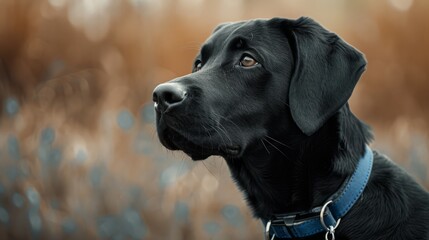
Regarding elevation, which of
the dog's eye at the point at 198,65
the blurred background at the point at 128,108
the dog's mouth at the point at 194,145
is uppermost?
the dog's eye at the point at 198,65

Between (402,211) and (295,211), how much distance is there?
0.44m

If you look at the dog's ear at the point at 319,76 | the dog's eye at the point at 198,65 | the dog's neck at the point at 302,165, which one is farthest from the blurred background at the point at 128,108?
the dog's ear at the point at 319,76

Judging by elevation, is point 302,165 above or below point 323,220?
above

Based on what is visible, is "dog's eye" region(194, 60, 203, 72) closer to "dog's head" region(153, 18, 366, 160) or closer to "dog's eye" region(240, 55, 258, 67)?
"dog's head" region(153, 18, 366, 160)

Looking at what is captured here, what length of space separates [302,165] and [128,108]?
2.56 meters

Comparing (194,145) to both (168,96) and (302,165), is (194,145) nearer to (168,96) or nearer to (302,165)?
(168,96)

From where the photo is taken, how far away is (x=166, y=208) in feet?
16.2

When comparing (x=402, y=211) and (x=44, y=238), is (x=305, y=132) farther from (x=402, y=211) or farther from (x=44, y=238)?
(x=44, y=238)

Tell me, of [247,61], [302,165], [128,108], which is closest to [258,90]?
[247,61]

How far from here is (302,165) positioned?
2.92m

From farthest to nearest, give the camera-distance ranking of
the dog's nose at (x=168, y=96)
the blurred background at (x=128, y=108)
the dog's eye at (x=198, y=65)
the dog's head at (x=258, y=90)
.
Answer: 1. the blurred background at (x=128, y=108)
2. the dog's eye at (x=198, y=65)
3. the dog's head at (x=258, y=90)
4. the dog's nose at (x=168, y=96)

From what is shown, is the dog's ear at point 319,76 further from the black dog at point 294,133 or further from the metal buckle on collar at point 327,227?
the metal buckle on collar at point 327,227

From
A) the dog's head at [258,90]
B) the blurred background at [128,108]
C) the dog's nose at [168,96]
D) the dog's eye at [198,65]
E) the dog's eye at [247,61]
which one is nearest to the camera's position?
the dog's nose at [168,96]

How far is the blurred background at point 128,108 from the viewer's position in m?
4.96
